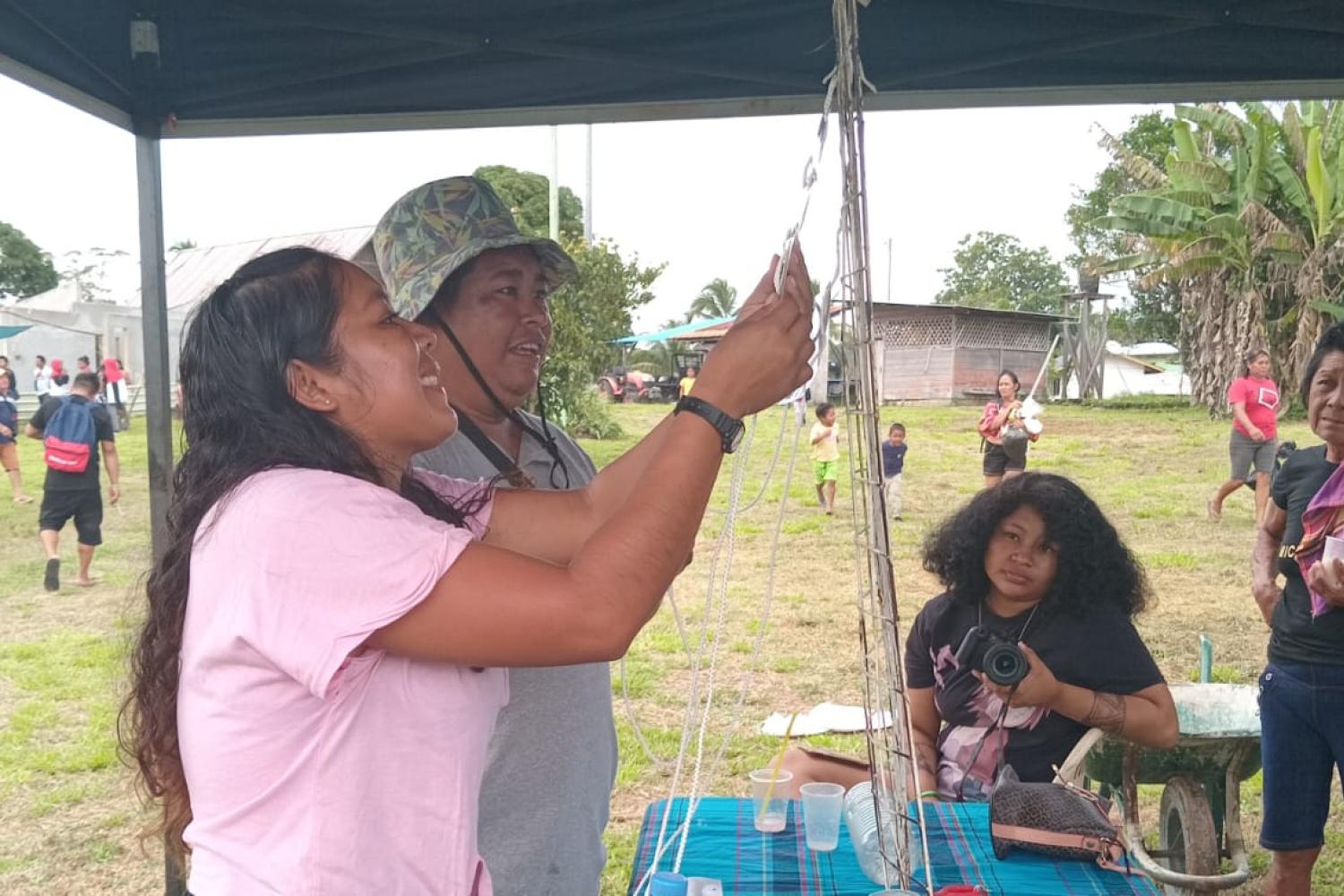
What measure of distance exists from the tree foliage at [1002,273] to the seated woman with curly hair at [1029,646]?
4326 centimetres

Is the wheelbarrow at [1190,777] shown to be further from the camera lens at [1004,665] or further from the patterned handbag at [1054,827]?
the patterned handbag at [1054,827]

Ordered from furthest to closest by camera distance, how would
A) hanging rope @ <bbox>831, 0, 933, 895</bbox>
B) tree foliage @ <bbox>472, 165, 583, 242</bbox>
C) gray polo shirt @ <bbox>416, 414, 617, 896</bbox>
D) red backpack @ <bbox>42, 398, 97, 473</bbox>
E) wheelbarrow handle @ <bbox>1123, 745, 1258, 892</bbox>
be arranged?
tree foliage @ <bbox>472, 165, 583, 242</bbox> < red backpack @ <bbox>42, 398, 97, 473</bbox> < wheelbarrow handle @ <bbox>1123, 745, 1258, 892</bbox> < gray polo shirt @ <bbox>416, 414, 617, 896</bbox> < hanging rope @ <bbox>831, 0, 933, 895</bbox>

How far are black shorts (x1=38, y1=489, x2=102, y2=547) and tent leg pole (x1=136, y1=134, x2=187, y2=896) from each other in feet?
17.7

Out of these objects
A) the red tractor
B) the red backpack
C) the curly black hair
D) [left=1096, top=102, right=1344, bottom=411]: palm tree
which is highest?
[left=1096, top=102, right=1344, bottom=411]: palm tree

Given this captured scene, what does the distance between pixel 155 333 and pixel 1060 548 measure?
2.24 meters

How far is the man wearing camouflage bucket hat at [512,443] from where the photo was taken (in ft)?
4.64

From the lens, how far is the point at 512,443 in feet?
5.54

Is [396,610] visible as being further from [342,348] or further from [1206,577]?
[1206,577]

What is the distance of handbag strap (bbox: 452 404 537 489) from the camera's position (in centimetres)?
156

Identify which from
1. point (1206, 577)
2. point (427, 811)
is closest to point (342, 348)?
point (427, 811)

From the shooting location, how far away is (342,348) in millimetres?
993

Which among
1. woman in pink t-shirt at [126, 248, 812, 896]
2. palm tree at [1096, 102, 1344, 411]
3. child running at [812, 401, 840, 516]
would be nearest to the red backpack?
child running at [812, 401, 840, 516]

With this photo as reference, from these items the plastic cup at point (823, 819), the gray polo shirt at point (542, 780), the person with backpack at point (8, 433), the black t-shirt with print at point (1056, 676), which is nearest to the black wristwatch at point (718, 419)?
the gray polo shirt at point (542, 780)

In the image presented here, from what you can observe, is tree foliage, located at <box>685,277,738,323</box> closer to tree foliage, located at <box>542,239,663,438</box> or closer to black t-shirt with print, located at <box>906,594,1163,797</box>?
tree foliage, located at <box>542,239,663,438</box>
